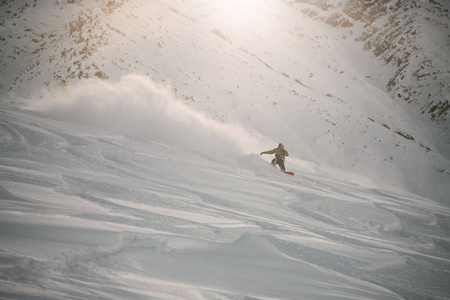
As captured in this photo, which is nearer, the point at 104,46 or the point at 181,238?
the point at 181,238

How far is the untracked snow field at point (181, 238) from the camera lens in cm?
205

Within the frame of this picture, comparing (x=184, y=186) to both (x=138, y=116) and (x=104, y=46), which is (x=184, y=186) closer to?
(x=138, y=116)

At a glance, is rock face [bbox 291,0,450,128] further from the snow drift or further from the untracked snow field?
the untracked snow field

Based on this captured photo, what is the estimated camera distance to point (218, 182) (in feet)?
19.1

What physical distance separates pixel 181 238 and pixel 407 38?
206 feet

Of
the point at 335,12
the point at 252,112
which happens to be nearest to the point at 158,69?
the point at 252,112

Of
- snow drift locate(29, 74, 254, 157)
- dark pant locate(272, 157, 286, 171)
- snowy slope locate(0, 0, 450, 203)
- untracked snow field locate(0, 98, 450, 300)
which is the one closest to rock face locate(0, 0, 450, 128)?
snowy slope locate(0, 0, 450, 203)

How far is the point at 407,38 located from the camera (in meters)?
49.1

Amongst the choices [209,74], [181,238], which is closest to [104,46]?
[209,74]

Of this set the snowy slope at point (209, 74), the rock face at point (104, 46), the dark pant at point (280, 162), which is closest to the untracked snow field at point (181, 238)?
the dark pant at point (280, 162)

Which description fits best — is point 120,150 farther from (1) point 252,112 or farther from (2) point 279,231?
(1) point 252,112

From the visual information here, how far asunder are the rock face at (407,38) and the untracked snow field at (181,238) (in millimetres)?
38507

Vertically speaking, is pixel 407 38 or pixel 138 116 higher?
pixel 407 38

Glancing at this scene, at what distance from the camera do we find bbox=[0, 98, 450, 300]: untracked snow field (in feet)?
6.73
